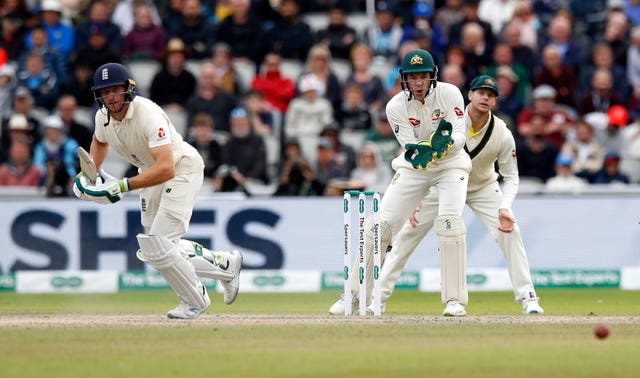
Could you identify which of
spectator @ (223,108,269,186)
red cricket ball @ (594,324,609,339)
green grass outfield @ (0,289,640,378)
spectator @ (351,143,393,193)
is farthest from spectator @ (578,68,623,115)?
red cricket ball @ (594,324,609,339)

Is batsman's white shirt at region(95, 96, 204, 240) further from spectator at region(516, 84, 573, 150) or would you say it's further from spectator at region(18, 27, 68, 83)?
spectator at region(18, 27, 68, 83)

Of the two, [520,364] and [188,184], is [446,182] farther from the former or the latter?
[520,364]

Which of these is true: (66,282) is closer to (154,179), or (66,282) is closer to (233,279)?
(233,279)

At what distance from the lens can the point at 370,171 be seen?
584 inches

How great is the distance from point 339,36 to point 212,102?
83.1 inches

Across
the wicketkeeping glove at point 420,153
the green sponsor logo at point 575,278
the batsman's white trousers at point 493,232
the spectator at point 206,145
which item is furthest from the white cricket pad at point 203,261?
the spectator at point 206,145

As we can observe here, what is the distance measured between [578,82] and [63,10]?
23.7ft

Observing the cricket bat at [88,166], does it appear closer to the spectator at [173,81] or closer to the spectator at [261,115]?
→ the spectator at [261,115]

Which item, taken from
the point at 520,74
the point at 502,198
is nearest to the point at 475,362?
the point at 502,198

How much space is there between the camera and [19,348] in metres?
7.42

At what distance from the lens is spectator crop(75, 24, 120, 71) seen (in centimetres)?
1664

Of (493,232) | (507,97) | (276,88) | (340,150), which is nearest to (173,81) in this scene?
(276,88)

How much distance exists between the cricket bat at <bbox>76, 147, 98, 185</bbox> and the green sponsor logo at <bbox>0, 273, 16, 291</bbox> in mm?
5616

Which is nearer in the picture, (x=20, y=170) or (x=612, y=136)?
(x=20, y=170)
